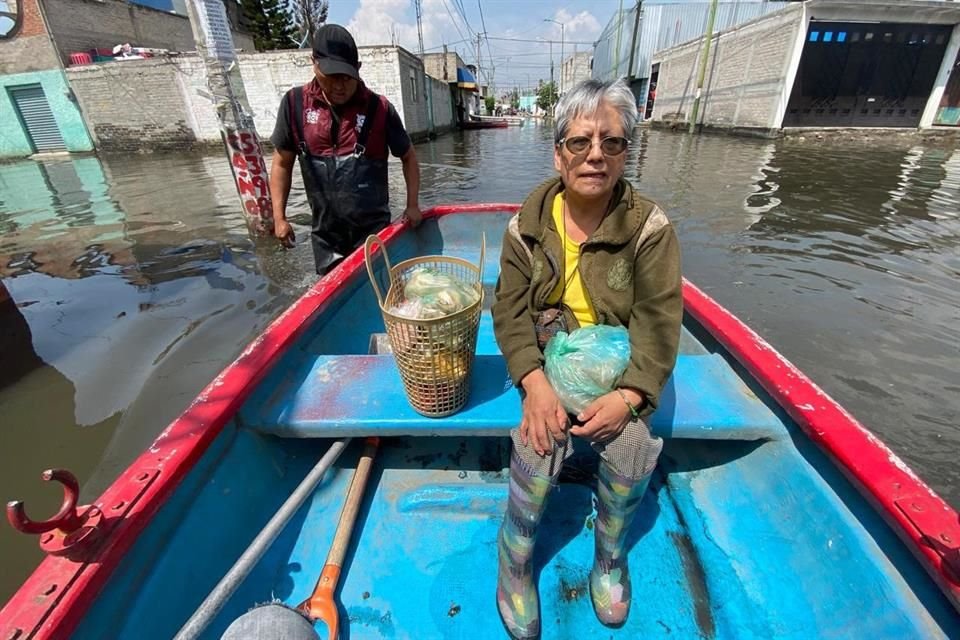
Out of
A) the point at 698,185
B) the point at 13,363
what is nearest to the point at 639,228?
the point at 13,363

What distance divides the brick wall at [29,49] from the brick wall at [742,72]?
97.0 feet

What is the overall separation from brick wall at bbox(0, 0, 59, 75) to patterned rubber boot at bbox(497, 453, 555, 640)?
25.8m

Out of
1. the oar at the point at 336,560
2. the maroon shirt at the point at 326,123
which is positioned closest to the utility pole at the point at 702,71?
the maroon shirt at the point at 326,123

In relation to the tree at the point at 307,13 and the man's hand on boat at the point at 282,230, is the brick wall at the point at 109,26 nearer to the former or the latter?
the tree at the point at 307,13

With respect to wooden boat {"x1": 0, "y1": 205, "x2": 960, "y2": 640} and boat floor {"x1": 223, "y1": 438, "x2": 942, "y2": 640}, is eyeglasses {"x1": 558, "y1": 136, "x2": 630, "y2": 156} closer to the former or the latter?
wooden boat {"x1": 0, "y1": 205, "x2": 960, "y2": 640}

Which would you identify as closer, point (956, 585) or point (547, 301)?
point (956, 585)

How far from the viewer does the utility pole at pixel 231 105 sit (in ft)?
17.9

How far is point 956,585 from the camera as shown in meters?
1.02

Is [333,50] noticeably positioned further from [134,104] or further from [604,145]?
[134,104]

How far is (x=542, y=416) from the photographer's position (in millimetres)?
1404

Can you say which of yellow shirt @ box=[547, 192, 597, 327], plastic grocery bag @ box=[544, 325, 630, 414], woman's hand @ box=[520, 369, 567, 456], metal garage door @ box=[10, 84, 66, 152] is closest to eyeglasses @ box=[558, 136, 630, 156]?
yellow shirt @ box=[547, 192, 597, 327]

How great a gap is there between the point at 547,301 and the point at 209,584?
1.54 metres

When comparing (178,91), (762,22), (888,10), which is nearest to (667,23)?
(762,22)

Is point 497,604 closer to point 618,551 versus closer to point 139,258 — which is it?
point 618,551
